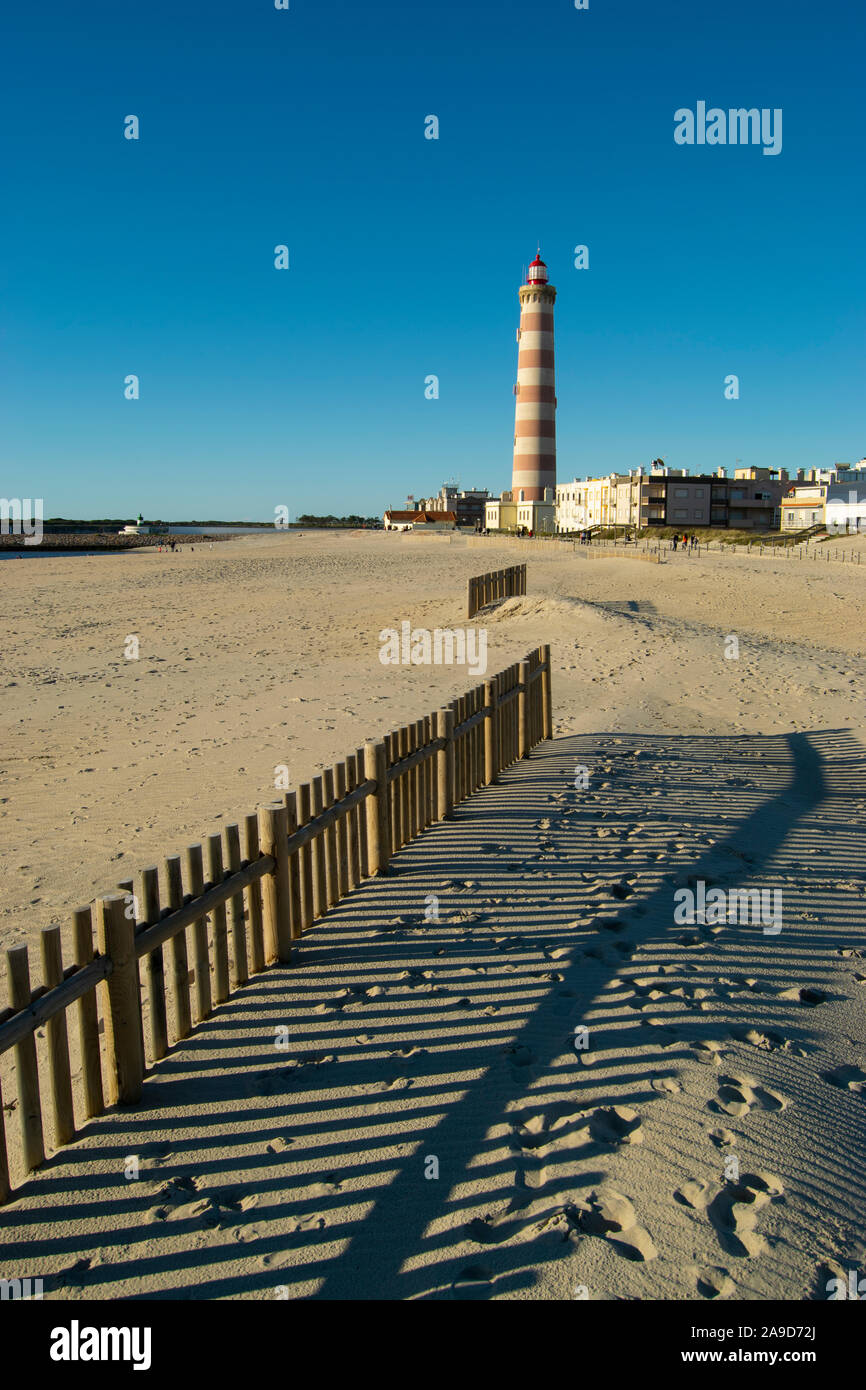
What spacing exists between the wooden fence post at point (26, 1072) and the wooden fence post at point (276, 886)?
5.74 feet

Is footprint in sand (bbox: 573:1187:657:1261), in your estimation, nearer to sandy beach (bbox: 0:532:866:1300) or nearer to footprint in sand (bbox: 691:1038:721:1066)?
sandy beach (bbox: 0:532:866:1300)

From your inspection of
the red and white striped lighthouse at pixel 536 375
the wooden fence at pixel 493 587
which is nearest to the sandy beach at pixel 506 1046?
the wooden fence at pixel 493 587

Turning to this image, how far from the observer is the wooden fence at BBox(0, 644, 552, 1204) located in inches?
139

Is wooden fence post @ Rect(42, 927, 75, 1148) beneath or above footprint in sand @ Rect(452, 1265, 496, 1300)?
above

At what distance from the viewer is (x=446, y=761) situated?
7.73 meters

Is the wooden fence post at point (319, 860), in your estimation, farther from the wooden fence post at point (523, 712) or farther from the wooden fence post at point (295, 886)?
the wooden fence post at point (523, 712)

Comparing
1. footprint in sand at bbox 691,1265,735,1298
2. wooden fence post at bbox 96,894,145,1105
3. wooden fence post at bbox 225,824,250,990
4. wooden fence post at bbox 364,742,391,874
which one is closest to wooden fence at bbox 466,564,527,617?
wooden fence post at bbox 364,742,391,874

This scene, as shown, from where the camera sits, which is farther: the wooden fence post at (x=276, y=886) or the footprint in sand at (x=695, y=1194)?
the wooden fence post at (x=276, y=886)

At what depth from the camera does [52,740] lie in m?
11.8

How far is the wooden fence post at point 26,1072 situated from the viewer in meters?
3.29

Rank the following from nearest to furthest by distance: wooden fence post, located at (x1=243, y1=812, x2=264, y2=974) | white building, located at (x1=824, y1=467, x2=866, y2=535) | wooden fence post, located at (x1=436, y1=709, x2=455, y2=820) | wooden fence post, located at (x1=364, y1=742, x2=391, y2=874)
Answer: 1. wooden fence post, located at (x1=243, y1=812, x2=264, y2=974)
2. wooden fence post, located at (x1=364, y1=742, x2=391, y2=874)
3. wooden fence post, located at (x1=436, y1=709, x2=455, y2=820)
4. white building, located at (x1=824, y1=467, x2=866, y2=535)

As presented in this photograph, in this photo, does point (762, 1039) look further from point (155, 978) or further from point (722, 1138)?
point (155, 978)
